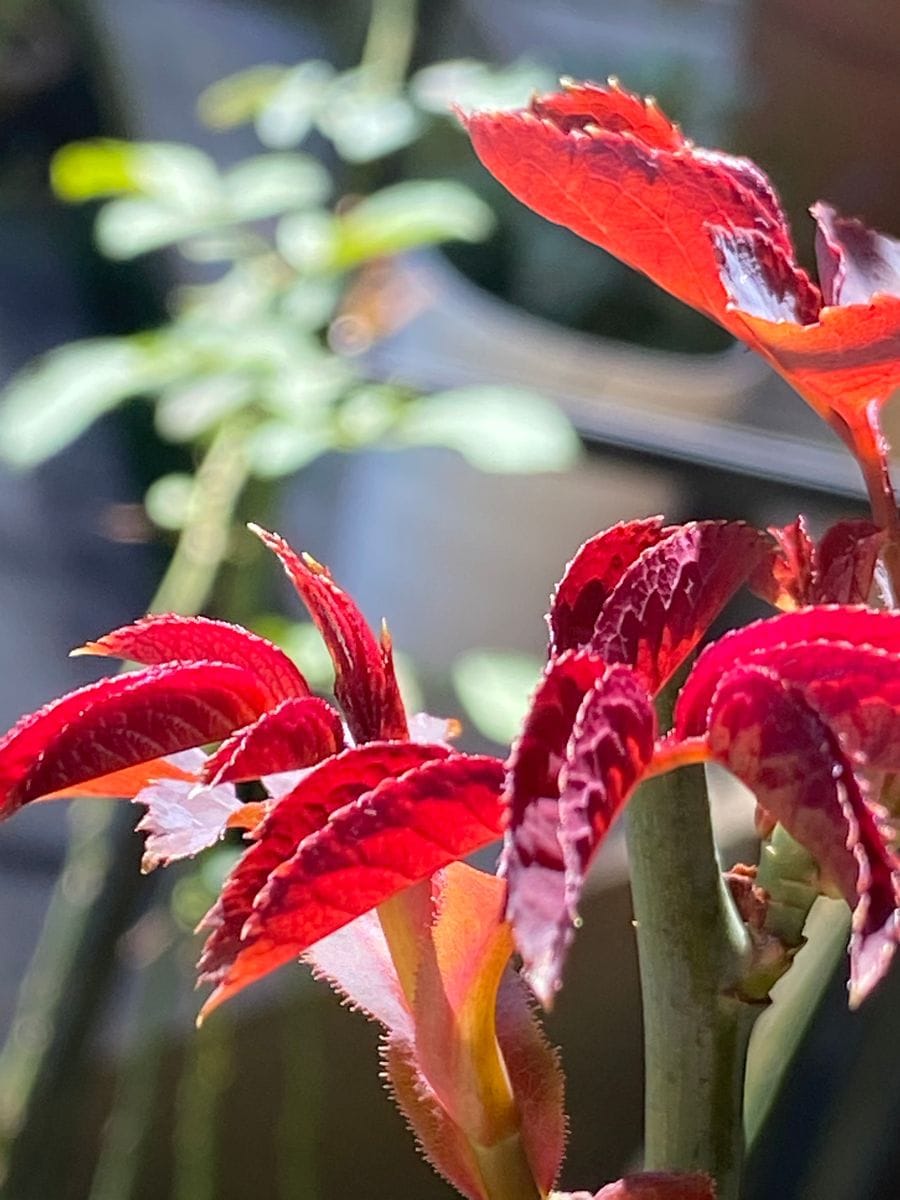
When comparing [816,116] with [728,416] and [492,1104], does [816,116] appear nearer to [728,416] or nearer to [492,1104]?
[728,416]

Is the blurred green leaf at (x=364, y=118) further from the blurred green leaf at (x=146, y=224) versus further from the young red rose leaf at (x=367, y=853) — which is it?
the young red rose leaf at (x=367, y=853)

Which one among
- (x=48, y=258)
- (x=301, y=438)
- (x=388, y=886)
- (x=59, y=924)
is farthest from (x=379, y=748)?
(x=48, y=258)

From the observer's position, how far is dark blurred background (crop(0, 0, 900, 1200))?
74 cm

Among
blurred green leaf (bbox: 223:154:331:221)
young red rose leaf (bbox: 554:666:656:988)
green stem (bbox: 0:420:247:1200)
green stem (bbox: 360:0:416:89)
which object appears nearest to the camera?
young red rose leaf (bbox: 554:666:656:988)

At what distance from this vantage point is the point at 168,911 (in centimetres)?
76

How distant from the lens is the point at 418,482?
1038 mm

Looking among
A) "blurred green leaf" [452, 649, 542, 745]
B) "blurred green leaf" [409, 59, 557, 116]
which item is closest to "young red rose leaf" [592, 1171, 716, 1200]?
"blurred green leaf" [452, 649, 542, 745]

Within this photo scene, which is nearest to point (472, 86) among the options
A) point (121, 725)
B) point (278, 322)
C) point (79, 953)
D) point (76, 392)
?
point (278, 322)

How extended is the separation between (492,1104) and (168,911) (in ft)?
2.01

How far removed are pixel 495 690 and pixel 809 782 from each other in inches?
18.3

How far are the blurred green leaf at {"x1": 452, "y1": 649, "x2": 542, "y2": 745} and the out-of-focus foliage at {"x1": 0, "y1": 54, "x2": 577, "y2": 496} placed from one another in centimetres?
11

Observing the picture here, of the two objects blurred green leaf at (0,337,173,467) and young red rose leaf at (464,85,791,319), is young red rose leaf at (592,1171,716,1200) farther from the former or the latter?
blurred green leaf at (0,337,173,467)

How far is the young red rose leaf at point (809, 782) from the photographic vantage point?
5.0 inches

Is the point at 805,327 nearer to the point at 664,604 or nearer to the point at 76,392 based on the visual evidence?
the point at 664,604
